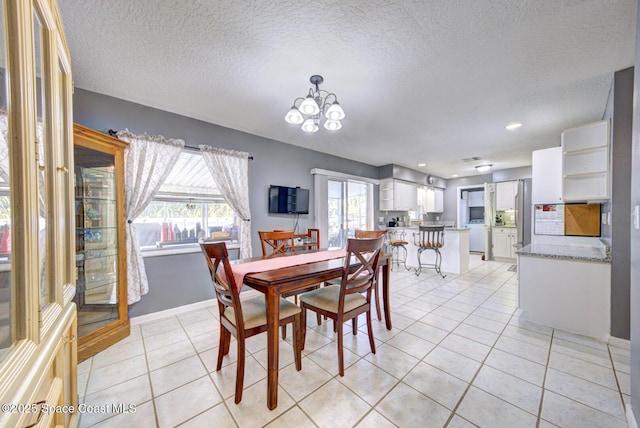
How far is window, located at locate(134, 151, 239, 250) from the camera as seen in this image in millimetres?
2879

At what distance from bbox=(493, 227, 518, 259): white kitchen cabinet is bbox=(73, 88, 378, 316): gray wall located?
5074mm

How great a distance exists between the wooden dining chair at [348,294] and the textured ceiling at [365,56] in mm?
1499

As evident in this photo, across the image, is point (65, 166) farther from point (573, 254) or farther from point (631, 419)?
point (573, 254)

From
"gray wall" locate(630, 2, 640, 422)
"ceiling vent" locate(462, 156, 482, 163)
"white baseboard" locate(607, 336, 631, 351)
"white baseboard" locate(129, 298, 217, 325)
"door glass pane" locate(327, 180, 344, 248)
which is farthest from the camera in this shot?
"ceiling vent" locate(462, 156, 482, 163)

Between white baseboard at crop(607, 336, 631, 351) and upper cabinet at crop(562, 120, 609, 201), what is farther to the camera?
upper cabinet at crop(562, 120, 609, 201)

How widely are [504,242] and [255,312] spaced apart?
674cm

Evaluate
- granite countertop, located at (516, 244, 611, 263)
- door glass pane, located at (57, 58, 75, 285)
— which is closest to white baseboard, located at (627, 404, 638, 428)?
granite countertop, located at (516, 244, 611, 263)

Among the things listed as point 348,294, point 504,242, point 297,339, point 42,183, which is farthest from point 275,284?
point 504,242

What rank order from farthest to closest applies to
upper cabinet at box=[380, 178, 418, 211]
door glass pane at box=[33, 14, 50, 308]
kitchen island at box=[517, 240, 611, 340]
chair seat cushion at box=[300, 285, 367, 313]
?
1. upper cabinet at box=[380, 178, 418, 211]
2. kitchen island at box=[517, 240, 611, 340]
3. chair seat cushion at box=[300, 285, 367, 313]
4. door glass pane at box=[33, 14, 50, 308]

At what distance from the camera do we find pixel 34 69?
0.85 metres

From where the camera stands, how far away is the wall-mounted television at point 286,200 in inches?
151

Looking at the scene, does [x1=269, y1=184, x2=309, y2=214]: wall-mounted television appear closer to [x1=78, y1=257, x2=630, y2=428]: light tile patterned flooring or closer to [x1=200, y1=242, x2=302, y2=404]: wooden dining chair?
[x1=78, y1=257, x2=630, y2=428]: light tile patterned flooring

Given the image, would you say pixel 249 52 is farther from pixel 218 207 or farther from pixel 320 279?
pixel 218 207

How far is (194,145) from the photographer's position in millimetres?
3109
